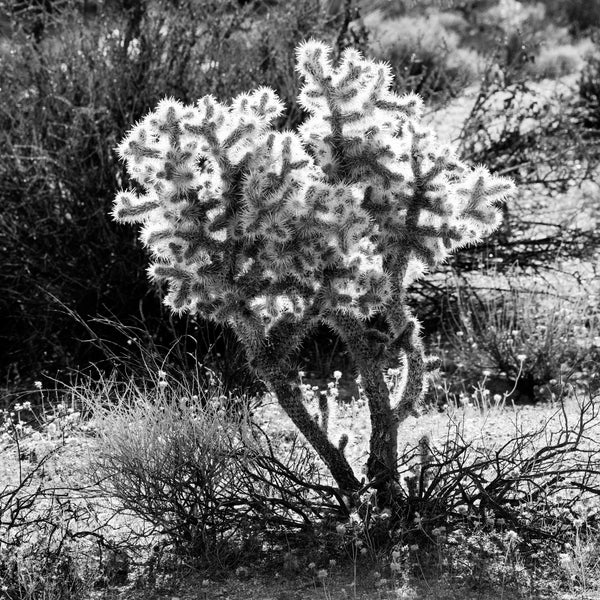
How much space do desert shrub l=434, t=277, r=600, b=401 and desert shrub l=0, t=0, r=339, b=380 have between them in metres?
1.50

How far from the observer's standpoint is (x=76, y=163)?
20.1ft

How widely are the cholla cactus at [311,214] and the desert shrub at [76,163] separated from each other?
2246 mm

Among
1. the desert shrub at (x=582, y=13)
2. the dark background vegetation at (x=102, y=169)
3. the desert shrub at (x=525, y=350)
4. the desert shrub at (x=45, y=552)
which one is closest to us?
the desert shrub at (x=45, y=552)

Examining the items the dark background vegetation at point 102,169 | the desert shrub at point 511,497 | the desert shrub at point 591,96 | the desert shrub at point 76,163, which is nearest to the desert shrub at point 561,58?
the desert shrub at point 591,96

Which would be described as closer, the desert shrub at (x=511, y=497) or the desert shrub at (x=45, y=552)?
the desert shrub at (x=45, y=552)

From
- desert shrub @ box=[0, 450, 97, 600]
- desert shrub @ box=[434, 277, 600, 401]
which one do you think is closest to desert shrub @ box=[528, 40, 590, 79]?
desert shrub @ box=[434, 277, 600, 401]

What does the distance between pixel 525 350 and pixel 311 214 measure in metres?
2.91

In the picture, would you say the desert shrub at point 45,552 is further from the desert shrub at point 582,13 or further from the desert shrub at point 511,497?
the desert shrub at point 582,13

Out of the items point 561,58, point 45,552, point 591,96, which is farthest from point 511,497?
point 561,58

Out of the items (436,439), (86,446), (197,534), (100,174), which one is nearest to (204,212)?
(197,534)

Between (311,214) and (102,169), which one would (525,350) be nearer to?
(102,169)

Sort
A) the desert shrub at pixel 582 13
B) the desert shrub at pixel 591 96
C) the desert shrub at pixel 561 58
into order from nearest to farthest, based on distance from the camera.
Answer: the desert shrub at pixel 591 96 → the desert shrub at pixel 561 58 → the desert shrub at pixel 582 13

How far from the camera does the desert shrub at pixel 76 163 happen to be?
6.13m

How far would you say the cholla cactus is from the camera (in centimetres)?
344
